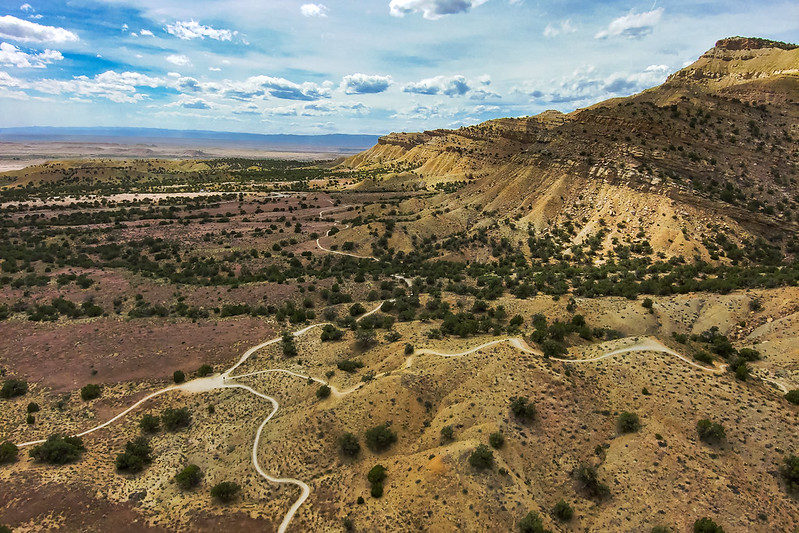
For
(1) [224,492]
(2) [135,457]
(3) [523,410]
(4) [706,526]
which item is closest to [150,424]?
(2) [135,457]

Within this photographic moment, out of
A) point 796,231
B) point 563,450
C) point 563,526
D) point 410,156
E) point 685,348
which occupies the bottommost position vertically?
point 563,526

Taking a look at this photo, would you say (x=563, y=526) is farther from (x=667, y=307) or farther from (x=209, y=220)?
(x=209, y=220)

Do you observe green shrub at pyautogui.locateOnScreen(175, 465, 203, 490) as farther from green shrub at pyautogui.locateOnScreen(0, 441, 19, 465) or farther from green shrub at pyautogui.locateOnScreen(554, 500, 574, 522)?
green shrub at pyautogui.locateOnScreen(554, 500, 574, 522)

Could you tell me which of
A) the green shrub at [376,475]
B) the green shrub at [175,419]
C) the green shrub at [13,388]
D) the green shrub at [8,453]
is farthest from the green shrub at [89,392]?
the green shrub at [376,475]

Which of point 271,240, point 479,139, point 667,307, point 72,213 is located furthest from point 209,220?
point 667,307

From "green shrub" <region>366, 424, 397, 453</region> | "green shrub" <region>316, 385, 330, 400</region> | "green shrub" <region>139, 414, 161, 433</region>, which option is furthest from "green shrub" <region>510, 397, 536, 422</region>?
"green shrub" <region>139, 414, 161, 433</region>
